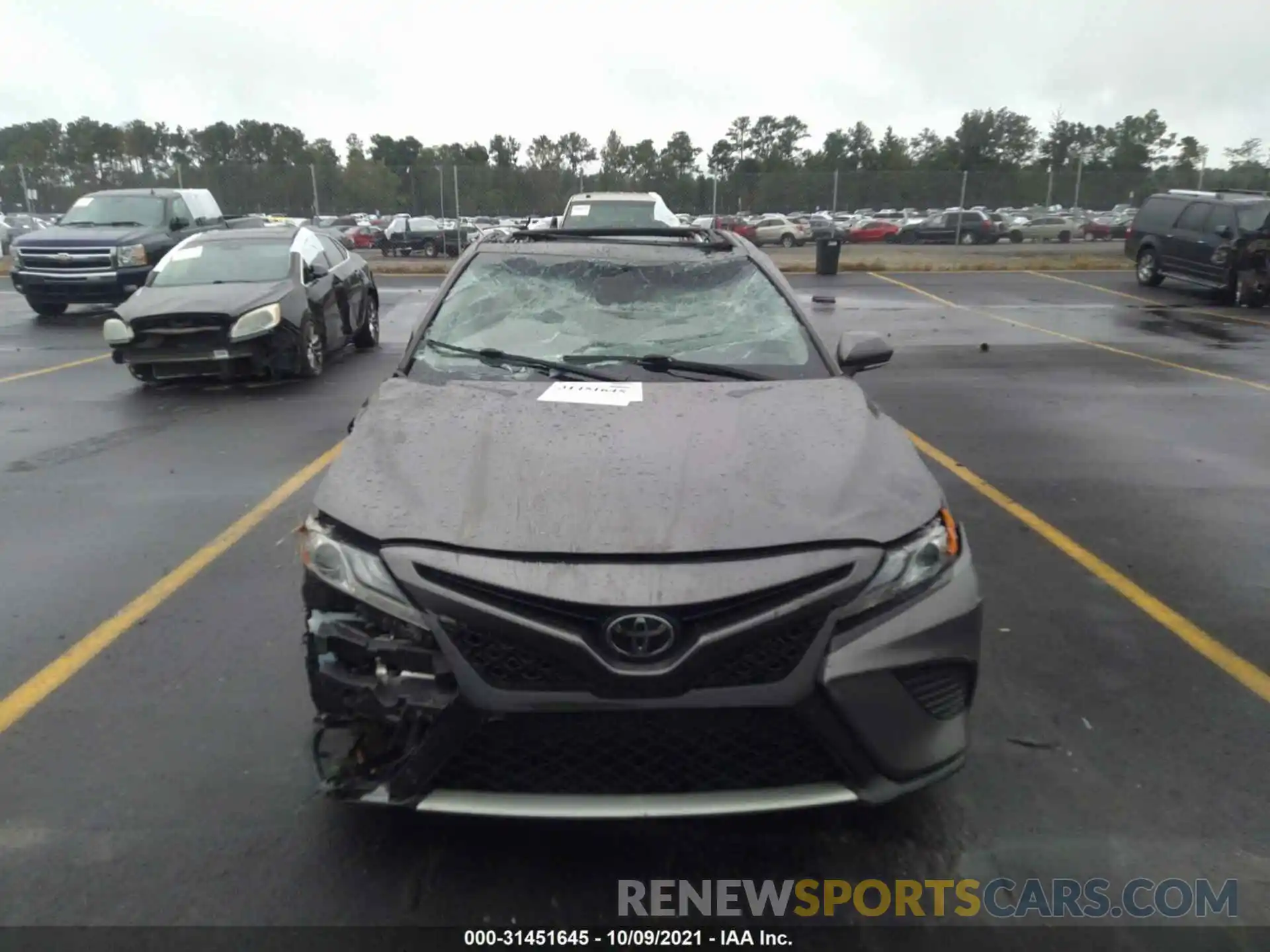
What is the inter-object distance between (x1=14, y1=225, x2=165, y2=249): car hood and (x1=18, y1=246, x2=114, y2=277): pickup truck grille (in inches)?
2.7

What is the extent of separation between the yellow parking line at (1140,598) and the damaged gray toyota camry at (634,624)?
6.15ft

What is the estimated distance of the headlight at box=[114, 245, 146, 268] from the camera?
16.2m

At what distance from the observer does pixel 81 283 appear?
16.3 m

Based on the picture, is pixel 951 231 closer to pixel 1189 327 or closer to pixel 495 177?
pixel 495 177

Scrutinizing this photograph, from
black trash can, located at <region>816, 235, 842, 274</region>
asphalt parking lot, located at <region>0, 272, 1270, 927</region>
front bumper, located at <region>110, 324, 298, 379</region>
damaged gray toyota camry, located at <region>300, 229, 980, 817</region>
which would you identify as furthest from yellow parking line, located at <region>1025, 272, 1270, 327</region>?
damaged gray toyota camry, located at <region>300, 229, 980, 817</region>

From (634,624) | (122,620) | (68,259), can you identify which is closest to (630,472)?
(634,624)

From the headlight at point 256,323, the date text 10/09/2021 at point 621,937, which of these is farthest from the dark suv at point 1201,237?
the date text 10/09/2021 at point 621,937

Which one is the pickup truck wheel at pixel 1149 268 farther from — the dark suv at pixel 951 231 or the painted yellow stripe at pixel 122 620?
the dark suv at pixel 951 231

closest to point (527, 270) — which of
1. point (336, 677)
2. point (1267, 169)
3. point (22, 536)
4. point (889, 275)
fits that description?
point (336, 677)

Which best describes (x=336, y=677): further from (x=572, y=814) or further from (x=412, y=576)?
(x=572, y=814)

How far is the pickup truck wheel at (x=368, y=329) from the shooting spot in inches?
515

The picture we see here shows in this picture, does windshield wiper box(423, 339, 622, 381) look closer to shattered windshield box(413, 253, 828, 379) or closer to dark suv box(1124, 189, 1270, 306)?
shattered windshield box(413, 253, 828, 379)

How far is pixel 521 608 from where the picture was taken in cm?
260

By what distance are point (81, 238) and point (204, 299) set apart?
7924mm
